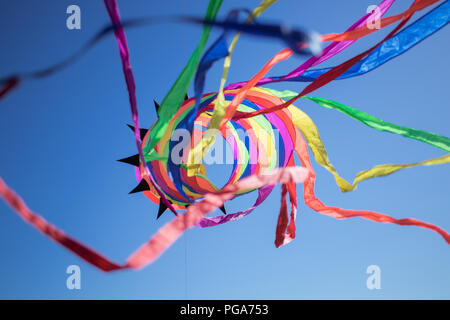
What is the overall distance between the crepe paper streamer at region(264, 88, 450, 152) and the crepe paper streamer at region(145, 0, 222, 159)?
3.58 ft

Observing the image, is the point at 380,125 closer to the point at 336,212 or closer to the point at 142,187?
the point at 336,212

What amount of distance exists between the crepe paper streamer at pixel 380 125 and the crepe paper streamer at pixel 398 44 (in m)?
0.28

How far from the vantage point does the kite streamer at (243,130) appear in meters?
1.46

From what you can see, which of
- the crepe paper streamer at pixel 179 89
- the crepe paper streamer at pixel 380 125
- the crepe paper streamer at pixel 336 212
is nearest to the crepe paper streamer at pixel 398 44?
the crepe paper streamer at pixel 380 125

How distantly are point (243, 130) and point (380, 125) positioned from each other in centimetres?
131

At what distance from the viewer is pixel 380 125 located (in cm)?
289

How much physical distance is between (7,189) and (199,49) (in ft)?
3.96

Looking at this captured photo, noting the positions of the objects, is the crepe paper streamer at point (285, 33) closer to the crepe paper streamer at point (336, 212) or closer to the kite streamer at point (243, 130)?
the kite streamer at point (243, 130)

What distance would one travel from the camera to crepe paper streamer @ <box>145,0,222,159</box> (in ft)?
→ 6.54

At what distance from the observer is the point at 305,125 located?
10.5ft

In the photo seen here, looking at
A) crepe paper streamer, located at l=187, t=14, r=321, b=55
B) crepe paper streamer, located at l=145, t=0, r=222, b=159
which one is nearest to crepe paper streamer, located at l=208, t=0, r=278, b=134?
crepe paper streamer, located at l=145, t=0, r=222, b=159

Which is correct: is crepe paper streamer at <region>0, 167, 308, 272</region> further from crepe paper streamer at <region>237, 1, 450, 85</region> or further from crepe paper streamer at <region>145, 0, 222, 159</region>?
crepe paper streamer at <region>237, 1, 450, 85</region>

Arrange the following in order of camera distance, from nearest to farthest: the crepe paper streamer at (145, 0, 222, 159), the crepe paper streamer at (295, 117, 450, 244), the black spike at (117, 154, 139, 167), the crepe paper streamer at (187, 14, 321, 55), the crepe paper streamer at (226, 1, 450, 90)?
1. the crepe paper streamer at (187, 14, 321, 55)
2. the crepe paper streamer at (145, 0, 222, 159)
3. the crepe paper streamer at (295, 117, 450, 244)
4. the crepe paper streamer at (226, 1, 450, 90)
5. the black spike at (117, 154, 139, 167)

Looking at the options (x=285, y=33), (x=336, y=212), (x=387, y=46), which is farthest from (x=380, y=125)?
(x=285, y=33)
